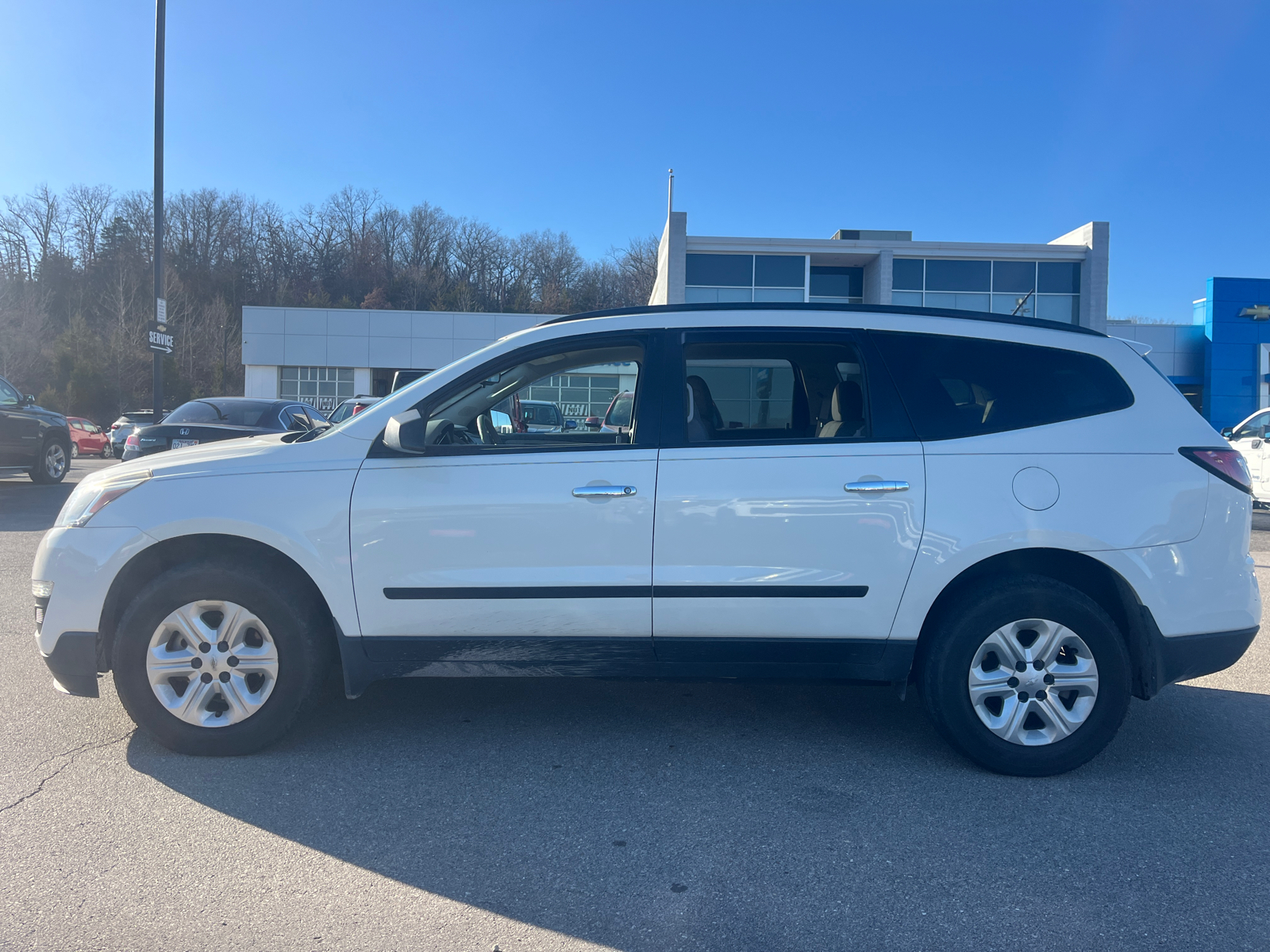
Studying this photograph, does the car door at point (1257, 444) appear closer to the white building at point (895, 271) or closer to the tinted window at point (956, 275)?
the white building at point (895, 271)

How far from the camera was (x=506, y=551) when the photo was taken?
11.9ft

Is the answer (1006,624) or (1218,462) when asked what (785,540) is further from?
(1218,462)

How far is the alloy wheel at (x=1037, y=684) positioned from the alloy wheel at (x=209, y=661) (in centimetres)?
294

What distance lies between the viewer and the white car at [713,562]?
3633 mm

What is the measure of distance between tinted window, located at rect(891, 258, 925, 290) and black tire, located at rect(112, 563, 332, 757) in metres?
27.7

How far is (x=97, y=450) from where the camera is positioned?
33.1 metres

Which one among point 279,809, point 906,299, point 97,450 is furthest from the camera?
point 97,450

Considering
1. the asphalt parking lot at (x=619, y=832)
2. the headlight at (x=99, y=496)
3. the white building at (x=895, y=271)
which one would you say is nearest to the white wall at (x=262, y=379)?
the white building at (x=895, y=271)

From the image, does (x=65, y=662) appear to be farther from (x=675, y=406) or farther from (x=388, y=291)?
(x=388, y=291)

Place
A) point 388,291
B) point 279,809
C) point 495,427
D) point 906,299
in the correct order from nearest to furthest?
1. point 279,809
2. point 495,427
3. point 906,299
4. point 388,291

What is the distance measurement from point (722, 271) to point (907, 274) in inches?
239

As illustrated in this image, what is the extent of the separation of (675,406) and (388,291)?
7662 centimetres

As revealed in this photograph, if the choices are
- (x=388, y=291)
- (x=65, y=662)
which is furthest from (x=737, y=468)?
(x=388, y=291)

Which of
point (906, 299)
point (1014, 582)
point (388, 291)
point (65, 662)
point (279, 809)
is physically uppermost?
point (388, 291)
